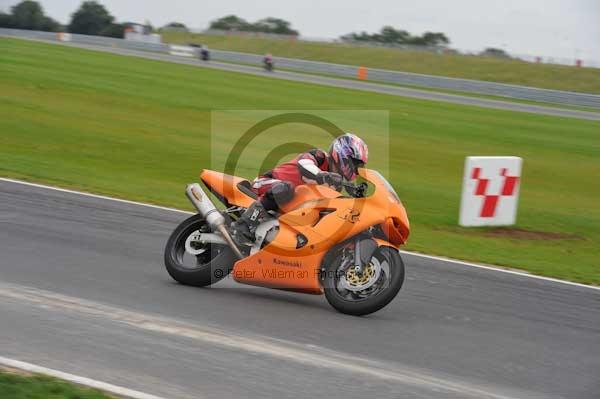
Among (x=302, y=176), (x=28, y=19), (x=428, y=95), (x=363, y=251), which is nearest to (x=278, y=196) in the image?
(x=302, y=176)

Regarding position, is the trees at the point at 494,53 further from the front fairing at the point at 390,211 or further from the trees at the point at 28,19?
the front fairing at the point at 390,211

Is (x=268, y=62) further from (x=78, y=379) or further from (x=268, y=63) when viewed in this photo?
(x=78, y=379)

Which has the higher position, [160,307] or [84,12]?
[84,12]

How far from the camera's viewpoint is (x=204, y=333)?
253 inches

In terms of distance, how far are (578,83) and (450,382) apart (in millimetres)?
50147

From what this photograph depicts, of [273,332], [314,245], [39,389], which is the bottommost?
[273,332]

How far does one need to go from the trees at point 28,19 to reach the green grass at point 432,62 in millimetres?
14845

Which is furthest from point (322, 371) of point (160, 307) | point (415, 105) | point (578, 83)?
point (578, 83)

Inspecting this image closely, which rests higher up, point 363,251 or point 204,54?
point 204,54

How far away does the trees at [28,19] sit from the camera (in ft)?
236

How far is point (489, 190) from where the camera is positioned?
1360 cm

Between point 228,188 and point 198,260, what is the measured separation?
78 centimetres

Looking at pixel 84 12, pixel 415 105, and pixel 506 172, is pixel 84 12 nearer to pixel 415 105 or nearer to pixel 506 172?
pixel 415 105

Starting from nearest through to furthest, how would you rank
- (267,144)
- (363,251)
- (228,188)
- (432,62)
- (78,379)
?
(78,379)
(363,251)
(228,188)
(267,144)
(432,62)
